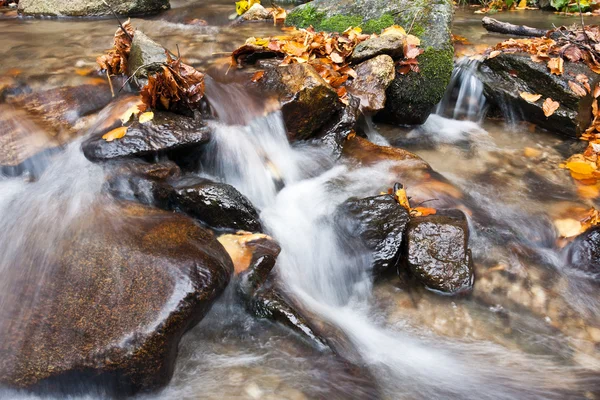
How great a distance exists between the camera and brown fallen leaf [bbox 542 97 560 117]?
595 cm

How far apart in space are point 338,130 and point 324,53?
5.14 feet

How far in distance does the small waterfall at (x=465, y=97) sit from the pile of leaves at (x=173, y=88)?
4.00m

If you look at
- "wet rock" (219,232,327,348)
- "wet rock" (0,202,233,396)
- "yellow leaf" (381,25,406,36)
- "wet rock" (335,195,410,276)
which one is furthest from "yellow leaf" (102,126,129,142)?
"yellow leaf" (381,25,406,36)

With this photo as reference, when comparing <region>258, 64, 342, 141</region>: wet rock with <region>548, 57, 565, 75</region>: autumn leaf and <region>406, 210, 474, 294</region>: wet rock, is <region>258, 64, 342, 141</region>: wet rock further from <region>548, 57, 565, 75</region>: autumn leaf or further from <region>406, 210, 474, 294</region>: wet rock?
<region>548, 57, 565, 75</region>: autumn leaf

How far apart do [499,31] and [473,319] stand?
23.5 feet

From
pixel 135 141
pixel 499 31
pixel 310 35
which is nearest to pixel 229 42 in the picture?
pixel 310 35

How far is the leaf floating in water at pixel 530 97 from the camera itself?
6125 millimetres

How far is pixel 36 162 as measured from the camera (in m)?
4.18

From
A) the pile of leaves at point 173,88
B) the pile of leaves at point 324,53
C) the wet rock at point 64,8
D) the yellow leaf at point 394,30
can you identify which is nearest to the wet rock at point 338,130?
the pile of leaves at point 324,53

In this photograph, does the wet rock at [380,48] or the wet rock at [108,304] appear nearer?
the wet rock at [108,304]

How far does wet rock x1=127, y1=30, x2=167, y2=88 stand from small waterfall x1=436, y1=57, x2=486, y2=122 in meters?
4.30

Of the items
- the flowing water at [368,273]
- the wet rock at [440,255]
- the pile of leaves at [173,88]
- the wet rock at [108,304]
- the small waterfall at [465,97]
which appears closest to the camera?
the wet rock at [108,304]

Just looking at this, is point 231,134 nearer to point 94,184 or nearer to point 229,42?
point 94,184

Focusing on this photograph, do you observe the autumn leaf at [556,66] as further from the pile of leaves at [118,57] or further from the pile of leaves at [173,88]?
the pile of leaves at [118,57]
